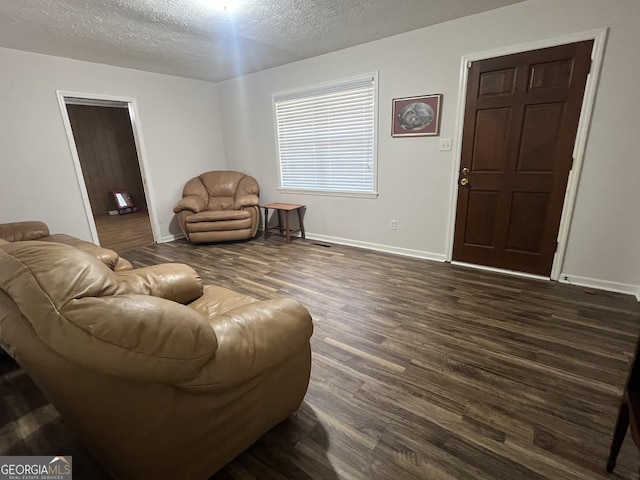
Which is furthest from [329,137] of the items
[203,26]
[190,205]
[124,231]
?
[124,231]

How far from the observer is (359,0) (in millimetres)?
2506

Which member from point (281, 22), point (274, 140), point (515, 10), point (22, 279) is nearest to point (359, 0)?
point (281, 22)

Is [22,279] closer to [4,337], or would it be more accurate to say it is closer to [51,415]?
[4,337]

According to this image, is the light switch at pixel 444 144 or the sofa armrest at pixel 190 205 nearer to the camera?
the light switch at pixel 444 144

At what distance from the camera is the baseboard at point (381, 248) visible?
12.0ft

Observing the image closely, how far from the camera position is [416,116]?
3.40 m

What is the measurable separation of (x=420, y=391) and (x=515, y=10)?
322 centimetres

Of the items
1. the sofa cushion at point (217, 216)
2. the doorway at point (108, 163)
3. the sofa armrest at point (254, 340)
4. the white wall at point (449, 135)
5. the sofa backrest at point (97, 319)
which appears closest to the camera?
the sofa backrest at point (97, 319)

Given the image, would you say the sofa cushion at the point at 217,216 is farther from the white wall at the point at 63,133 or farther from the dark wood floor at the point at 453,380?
the dark wood floor at the point at 453,380

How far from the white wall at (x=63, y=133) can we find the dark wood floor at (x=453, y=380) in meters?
2.43

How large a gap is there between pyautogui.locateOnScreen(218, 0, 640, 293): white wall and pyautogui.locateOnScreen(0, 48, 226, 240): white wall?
1098 mm

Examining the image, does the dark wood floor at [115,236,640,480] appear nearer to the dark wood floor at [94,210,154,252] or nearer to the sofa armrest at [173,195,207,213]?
the sofa armrest at [173,195,207,213]

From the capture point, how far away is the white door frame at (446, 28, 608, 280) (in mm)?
2477

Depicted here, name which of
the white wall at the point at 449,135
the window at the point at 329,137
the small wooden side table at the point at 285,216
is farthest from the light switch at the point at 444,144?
the small wooden side table at the point at 285,216
